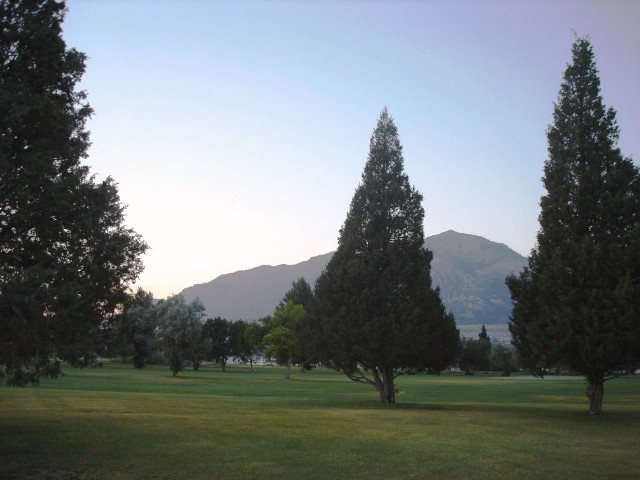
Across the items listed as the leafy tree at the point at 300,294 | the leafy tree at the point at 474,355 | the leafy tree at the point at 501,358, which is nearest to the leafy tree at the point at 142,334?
the leafy tree at the point at 300,294

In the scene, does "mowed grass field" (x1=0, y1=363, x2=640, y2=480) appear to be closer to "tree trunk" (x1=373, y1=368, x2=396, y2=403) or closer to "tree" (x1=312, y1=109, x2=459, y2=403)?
"tree" (x1=312, y1=109, x2=459, y2=403)

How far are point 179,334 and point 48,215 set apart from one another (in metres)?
71.3

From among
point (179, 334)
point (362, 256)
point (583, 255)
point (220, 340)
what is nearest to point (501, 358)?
point (220, 340)

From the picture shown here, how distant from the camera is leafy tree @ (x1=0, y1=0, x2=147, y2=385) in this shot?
50.0ft

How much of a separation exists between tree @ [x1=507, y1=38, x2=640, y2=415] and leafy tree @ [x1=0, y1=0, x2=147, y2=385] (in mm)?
19785

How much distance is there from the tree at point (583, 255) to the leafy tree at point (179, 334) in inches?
2485

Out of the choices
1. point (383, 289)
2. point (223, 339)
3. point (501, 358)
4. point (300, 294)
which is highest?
point (300, 294)

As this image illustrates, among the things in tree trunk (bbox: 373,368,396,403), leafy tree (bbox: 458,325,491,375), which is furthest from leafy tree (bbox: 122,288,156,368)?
leafy tree (bbox: 458,325,491,375)

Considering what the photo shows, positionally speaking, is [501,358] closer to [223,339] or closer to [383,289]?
[223,339]

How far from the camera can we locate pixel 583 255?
27078mm

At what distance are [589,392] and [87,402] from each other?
27872 millimetres

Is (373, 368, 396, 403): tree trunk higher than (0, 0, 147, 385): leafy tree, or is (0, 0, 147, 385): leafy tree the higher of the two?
(0, 0, 147, 385): leafy tree

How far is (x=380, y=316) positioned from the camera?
34.6 metres

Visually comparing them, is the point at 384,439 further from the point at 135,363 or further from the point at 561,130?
the point at 135,363
